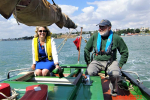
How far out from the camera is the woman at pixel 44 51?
294cm

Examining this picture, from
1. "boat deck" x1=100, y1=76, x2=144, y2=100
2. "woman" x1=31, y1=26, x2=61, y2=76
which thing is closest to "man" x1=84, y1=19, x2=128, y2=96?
"boat deck" x1=100, y1=76, x2=144, y2=100

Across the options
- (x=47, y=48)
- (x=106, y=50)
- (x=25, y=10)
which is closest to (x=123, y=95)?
(x=106, y=50)

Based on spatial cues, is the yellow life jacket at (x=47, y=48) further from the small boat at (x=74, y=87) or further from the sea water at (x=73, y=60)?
the sea water at (x=73, y=60)

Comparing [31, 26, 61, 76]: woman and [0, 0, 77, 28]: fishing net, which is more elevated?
[0, 0, 77, 28]: fishing net

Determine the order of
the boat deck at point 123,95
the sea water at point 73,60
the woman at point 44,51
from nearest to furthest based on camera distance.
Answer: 1. the boat deck at point 123,95
2. the woman at point 44,51
3. the sea water at point 73,60

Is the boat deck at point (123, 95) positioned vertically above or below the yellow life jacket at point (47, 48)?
below

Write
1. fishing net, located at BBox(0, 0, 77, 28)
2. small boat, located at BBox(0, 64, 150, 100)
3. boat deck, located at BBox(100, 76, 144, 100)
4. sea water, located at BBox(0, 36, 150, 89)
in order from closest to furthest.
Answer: fishing net, located at BBox(0, 0, 77, 28), small boat, located at BBox(0, 64, 150, 100), boat deck, located at BBox(100, 76, 144, 100), sea water, located at BBox(0, 36, 150, 89)

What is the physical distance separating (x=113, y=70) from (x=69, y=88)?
113 cm

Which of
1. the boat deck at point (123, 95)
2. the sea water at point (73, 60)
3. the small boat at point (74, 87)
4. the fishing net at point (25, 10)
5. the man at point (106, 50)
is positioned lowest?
the sea water at point (73, 60)

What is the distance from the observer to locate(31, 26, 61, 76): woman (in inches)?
116

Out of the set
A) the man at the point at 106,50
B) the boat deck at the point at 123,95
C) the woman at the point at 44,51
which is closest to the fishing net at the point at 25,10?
the woman at the point at 44,51

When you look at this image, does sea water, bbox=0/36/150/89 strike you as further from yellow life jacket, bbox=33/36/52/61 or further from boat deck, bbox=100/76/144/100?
yellow life jacket, bbox=33/36/52/61

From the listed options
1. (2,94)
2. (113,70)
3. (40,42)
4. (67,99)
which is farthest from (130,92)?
(2,94)

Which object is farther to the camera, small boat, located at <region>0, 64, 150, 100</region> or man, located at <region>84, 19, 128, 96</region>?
man, located at <region>84, 19, 128, 96</region>
